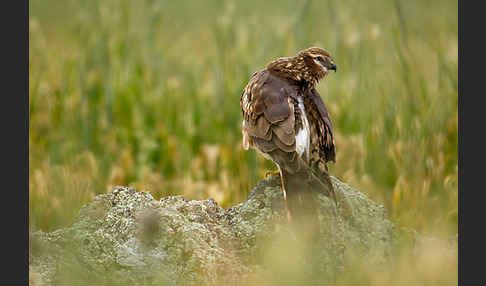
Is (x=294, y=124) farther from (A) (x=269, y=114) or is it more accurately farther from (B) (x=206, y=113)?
(B) (x=206, y=113)

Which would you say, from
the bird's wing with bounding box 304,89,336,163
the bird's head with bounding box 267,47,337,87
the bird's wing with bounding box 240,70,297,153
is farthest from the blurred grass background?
the bird's wing with bounding box 240,70,297,153

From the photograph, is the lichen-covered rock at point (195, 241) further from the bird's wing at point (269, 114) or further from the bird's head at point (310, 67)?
the bird's head at point (310, 67)

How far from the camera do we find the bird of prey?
419 cm

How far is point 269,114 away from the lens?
458cm

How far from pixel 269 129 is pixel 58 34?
893 cm

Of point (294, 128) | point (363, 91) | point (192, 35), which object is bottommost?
point (294, 128)

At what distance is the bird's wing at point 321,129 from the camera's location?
465 cm

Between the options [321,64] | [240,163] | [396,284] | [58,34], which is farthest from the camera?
[58,34]

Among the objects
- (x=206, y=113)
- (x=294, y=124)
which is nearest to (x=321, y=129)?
(x=294, y=124)

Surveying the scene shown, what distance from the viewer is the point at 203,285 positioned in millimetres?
3877

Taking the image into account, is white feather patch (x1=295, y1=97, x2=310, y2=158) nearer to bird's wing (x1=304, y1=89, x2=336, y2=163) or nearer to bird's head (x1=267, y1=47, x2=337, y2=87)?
bird's wing (x1=304, y1=89, x2=336, y2=163)

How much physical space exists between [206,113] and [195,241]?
4.85 meters

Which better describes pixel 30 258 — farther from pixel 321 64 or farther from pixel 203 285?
pixel 321 64

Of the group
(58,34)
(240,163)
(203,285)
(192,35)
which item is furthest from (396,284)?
(192,35)
